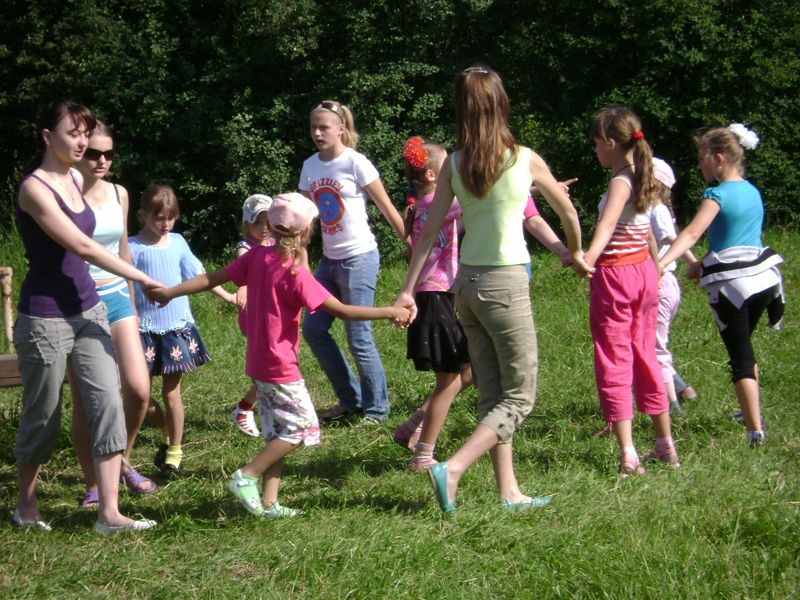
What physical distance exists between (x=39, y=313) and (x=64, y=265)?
0.24m

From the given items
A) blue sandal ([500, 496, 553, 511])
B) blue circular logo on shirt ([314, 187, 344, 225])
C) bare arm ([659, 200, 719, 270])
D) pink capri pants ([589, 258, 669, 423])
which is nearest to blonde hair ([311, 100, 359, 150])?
blue circular logo on shirt ([314, 187, 344, 225])

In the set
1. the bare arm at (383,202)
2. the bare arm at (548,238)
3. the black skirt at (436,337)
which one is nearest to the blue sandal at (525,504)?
the black skirt at (436,337)

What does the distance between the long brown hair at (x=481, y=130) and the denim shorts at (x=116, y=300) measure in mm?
1811

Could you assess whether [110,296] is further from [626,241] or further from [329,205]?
[626,241]

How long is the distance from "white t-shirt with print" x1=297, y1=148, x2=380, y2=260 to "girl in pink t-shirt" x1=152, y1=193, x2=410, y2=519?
1906 millimetres

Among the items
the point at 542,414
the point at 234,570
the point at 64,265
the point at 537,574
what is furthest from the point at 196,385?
the point at 537,574

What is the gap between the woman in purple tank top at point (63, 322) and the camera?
4.33m

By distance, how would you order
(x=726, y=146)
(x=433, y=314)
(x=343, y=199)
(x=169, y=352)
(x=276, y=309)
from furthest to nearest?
(x=343, y=199)
(x=169, y=352)
(x=726, y=146)
(x=433, y=314)
(x=276, y=309)

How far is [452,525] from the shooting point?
4297mm

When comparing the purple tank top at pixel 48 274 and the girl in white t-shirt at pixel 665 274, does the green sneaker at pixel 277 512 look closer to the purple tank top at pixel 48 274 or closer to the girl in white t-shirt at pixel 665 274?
the purple tank top at pixel 48 274

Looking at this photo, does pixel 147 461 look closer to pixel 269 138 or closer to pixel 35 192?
pixel 35 192

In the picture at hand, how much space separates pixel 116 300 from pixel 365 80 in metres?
9.75

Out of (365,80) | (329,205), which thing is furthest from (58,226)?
(365,80)

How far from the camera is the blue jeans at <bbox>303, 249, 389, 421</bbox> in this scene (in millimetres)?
6434
